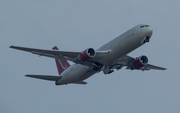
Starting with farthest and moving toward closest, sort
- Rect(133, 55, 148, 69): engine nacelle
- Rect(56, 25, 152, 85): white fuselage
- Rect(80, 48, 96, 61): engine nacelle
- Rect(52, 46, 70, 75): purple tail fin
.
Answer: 1. Rect(52, 46, 70, 75): purple tail fin
2. Rect(133, 55, 148, 69): engine nacelle
3. Rect(80, 48, 96, 61): engine nacelle
4. Rect(56, 25, 152, 85): white fuselage

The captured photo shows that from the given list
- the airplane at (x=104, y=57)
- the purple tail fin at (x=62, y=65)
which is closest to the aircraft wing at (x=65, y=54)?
the airplane at (x=104, y=57)

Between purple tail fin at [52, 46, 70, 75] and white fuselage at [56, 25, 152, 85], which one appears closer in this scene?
white fuselage at [56, 25, 152, 85]

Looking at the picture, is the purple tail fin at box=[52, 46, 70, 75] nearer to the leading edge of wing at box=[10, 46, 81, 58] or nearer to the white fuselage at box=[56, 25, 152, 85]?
the white fuselage at box=[56, 25, 152, 85]

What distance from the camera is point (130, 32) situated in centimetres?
5188

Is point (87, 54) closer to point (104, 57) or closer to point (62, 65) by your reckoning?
point (104, 57)

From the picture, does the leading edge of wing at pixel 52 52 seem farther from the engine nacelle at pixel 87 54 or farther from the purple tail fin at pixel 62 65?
the purple tail fin at pixel 62 65

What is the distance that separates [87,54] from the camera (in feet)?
169

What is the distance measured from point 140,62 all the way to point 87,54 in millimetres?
11217

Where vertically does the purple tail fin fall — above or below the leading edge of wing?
above

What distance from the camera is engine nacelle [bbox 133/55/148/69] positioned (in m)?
58.1

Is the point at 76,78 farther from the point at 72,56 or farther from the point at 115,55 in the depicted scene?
the point at 115,55

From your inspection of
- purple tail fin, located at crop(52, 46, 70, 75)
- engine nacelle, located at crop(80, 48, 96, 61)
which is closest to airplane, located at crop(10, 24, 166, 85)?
engine nacelle, located at crop(80, 48, 96, 61)

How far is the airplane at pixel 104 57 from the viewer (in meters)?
51.3

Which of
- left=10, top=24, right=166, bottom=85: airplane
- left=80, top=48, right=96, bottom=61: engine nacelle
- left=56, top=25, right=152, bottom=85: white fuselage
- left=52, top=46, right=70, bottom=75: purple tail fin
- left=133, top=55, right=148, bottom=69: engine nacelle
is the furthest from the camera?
left=52, top=46, right=70, bottom=75: purple tail fin
